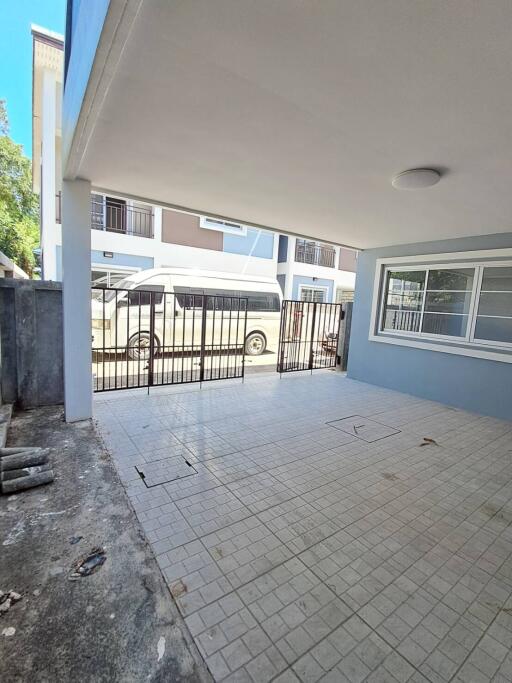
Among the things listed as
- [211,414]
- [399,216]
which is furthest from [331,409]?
[399,216]

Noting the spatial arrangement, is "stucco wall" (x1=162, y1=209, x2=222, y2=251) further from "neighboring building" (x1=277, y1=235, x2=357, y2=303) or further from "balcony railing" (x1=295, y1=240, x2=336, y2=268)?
"balcony railing" (x1=295, y1=240, x2=336, y2=268)

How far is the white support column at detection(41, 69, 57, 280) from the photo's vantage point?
688 centimetres

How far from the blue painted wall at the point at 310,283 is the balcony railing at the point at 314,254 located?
695 mm

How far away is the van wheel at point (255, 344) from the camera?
8398mm

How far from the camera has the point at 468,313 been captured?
486cm

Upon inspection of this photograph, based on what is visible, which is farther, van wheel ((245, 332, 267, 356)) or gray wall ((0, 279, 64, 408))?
van wheel ((245, 332, 267, 356))

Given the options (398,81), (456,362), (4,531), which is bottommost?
(4,531)

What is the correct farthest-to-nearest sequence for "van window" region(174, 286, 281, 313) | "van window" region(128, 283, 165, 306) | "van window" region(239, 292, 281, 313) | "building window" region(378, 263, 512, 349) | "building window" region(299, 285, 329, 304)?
"building window" region(299, 285, 329, 304)
"van window" region(239, 292, 281, 313)
"van window" region(174, 286, 281, 313)
"van window" region(128, 283, 165, 306)
"building window" region(378, 263, 512, 349)

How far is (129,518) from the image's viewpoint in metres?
2.05

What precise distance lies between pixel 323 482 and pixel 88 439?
2254mm

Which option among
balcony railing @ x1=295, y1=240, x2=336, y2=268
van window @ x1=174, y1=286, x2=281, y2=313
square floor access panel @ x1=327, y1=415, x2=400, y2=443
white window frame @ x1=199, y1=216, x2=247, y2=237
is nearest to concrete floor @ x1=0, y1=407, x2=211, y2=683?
square floor access panel @ x1=327, y1=415, x2=400, y2=443

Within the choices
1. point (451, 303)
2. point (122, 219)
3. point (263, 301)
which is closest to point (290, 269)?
point (263, 301)

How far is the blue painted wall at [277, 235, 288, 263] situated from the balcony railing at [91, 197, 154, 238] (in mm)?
5502

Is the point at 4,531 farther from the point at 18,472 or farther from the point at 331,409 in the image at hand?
the point at 331,409
